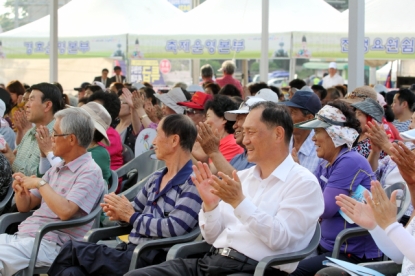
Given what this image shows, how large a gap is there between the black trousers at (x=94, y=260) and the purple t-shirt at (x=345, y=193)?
3.35 ft

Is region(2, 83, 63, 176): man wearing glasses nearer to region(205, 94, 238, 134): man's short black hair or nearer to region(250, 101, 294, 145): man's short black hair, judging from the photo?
region(205, 94, 238, 134): man's short black hair

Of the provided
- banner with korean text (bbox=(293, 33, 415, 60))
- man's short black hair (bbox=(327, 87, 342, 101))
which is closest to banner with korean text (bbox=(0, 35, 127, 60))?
banner with korean text (bbox=(293, 33, 415, 60))

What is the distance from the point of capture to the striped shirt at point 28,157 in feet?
18.8

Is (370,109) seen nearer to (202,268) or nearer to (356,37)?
(356,37)

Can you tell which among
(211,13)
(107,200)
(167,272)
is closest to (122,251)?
(107,200)

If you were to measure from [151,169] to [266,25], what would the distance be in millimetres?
6386

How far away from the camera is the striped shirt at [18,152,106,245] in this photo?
4.66m

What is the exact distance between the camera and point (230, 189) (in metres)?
3.32

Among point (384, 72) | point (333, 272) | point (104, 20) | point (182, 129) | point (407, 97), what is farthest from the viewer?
point (384, 72)

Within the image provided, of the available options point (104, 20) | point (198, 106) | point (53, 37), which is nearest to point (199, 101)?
point (198, 106)

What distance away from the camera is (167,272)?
12.3ft

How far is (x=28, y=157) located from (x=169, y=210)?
2043 millimetres

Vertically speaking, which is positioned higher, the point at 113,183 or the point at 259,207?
the point at 259,207

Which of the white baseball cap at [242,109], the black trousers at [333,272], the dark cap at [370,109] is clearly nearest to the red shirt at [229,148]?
the white baseball cap at [242,109]
